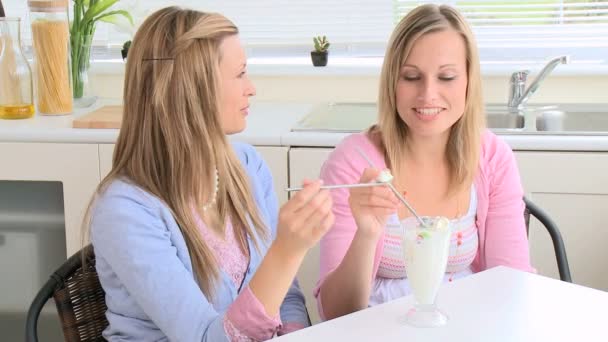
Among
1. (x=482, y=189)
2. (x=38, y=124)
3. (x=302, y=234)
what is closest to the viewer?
(x=302, y=234)

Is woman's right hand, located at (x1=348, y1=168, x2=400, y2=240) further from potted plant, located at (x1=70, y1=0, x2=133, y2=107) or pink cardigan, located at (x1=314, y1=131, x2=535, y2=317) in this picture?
potted plant, located at (x1=70, y1=0, x2=133, y2=107)

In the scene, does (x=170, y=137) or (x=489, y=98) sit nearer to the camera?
(x=170, y=137)

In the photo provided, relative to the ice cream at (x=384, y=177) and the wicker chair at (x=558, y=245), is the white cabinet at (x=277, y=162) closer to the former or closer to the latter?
the wicker chair at (x=558, y=245)

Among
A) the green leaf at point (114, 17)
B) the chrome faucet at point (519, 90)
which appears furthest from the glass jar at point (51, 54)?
the chrome faucet at point (519, 90)

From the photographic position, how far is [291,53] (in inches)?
125

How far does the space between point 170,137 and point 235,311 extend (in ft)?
1.21

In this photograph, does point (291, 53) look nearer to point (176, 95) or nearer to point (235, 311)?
point (176, 95)

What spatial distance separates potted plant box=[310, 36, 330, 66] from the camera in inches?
119

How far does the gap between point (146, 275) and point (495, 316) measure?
0.58 m

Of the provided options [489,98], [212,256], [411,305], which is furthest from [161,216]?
[489,98]

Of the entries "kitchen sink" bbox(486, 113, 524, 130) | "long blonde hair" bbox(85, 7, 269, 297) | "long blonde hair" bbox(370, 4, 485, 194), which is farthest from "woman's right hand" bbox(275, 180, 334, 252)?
"kitchen sink" bbox(486, 113, 524, 130)

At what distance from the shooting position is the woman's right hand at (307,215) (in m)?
1.27

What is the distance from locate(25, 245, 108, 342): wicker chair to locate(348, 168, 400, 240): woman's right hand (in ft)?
1.71

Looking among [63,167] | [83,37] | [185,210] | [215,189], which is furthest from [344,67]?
[185,210]
